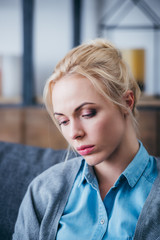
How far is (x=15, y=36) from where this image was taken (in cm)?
225

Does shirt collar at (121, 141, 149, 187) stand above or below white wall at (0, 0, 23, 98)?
below

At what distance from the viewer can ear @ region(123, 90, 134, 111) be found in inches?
35.0

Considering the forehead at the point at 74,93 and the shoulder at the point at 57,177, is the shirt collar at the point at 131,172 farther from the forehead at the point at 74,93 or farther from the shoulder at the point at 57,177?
the forehead at the point at 74,93

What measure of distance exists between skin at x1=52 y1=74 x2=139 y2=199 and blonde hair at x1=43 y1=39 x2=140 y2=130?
0.02 m

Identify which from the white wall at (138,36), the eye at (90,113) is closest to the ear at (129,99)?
the eye at (90,113)

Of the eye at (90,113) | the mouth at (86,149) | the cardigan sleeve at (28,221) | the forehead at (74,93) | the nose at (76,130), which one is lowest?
the cardigan sleeve at (28,221)

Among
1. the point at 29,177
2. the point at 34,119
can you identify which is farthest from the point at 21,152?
the point at 34,119

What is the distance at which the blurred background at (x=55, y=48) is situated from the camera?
6.33ft

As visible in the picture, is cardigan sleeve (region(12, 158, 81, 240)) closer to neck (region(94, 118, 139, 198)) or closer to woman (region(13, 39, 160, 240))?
woman (region(13, 39, 160, 240))

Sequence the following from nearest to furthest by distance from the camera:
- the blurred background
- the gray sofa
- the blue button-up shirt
Result: the blue button-up shirt
the gray sofa
the blurred background

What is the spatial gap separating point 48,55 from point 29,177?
1326 mm

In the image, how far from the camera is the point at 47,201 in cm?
96

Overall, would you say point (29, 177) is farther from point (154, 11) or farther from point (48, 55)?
point (154, 11)

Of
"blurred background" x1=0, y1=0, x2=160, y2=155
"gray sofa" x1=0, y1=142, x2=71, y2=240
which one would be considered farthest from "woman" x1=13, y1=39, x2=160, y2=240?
"blurred background" x1=0, y1=0, x2=160, y2=155
